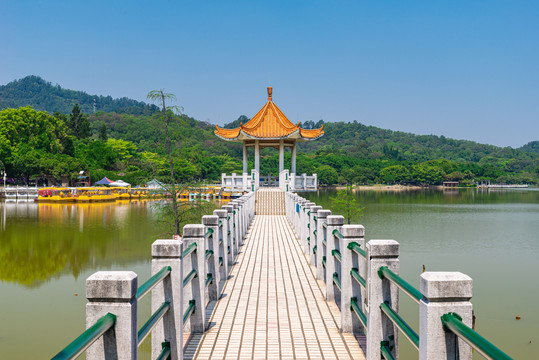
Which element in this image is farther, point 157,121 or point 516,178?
point 516,178

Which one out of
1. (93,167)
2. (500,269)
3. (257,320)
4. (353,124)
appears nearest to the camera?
(257,320)

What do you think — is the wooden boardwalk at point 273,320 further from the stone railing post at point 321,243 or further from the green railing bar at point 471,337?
the green railing bar at point 471,337

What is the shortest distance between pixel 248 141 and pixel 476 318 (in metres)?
16.5

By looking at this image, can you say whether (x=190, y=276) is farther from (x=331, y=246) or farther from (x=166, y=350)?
(x=331, y=246)

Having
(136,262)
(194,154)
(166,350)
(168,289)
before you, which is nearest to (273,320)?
(166,350)

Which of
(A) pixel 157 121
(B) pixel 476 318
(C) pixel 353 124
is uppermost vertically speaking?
(C) pixel 353 124

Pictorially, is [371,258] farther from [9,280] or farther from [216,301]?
[9,280]

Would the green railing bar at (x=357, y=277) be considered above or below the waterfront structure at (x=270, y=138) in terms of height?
below

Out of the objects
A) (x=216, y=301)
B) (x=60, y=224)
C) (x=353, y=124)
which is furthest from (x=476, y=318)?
(x=353, y=124)

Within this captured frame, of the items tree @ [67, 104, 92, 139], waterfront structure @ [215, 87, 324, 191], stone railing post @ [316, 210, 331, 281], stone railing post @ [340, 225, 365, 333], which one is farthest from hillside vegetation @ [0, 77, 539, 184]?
stone railing post @ [340, 225, 365, 333]

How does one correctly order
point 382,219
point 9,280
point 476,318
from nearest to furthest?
1. point 476,318
2. point 9,280
3. point 382,219

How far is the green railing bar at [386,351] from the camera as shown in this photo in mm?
2841

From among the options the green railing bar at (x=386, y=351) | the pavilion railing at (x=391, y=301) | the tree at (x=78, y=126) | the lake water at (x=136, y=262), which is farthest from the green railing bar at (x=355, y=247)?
the tree at (x=78, y=126)

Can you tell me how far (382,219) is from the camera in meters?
27.2
